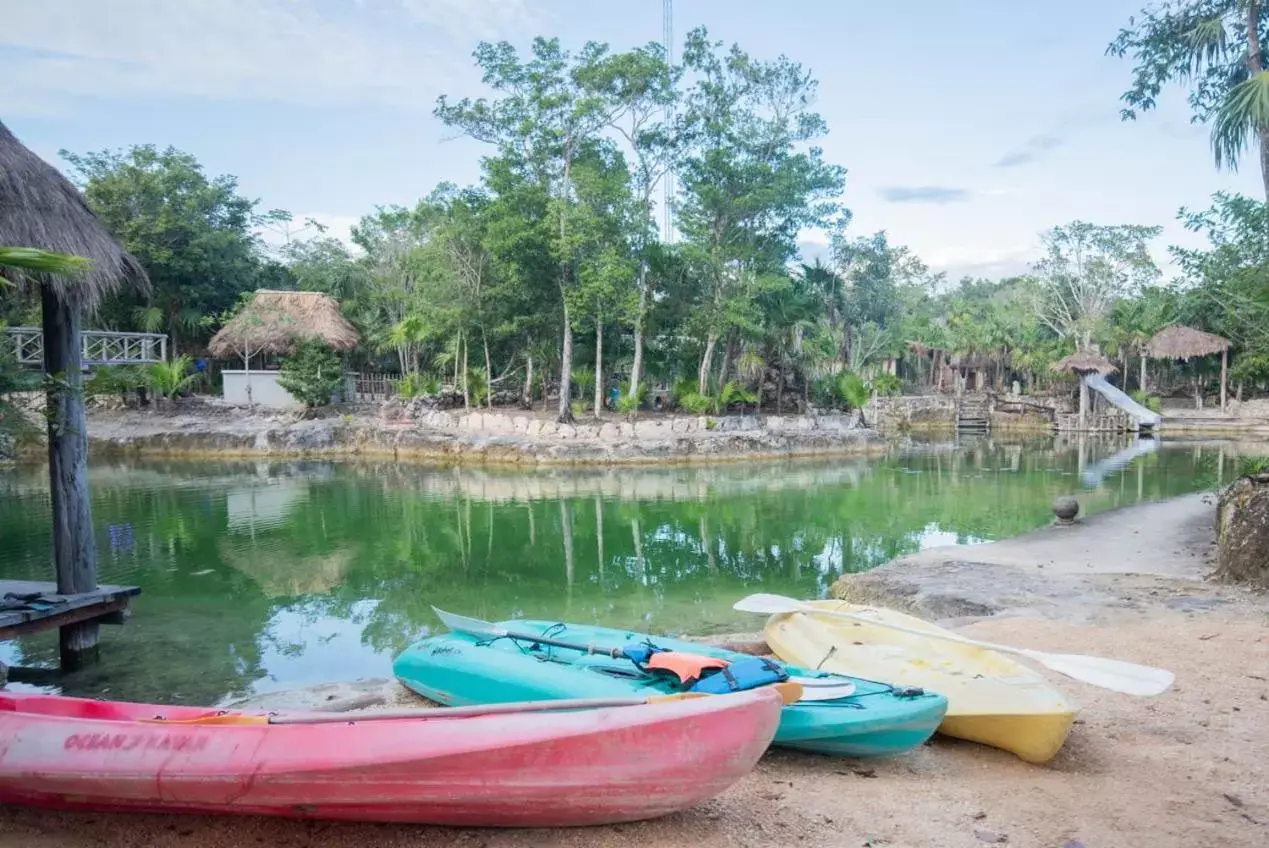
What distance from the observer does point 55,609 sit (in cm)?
506

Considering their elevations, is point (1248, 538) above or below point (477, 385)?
below

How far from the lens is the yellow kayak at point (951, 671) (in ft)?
10.6

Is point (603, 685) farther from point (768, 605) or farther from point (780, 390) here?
point (780, 390)

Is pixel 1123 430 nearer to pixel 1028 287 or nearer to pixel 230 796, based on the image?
pixel 1028 287

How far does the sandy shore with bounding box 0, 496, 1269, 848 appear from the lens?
8.62 feet

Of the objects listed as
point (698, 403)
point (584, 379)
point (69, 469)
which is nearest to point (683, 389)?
point (698, 403)

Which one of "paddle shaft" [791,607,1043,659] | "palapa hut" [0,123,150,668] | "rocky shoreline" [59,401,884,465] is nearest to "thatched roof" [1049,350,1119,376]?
"rocky shoreline" [59,401,884,465]

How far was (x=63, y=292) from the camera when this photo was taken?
511cm

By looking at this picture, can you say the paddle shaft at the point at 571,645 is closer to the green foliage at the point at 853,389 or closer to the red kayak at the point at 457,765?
the red kayak at the point at 457,765

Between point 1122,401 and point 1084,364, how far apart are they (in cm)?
177

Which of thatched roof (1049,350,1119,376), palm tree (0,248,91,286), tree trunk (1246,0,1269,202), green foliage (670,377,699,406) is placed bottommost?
green foliage (670,377,699,406)

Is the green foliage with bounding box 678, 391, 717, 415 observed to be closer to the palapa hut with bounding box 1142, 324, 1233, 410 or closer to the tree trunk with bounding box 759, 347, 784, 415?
the tree trunk with bounding box 759, 347, 784, 415

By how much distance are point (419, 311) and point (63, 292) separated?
51.1 feet

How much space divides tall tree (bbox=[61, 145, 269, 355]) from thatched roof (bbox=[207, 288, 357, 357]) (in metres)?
1.24
